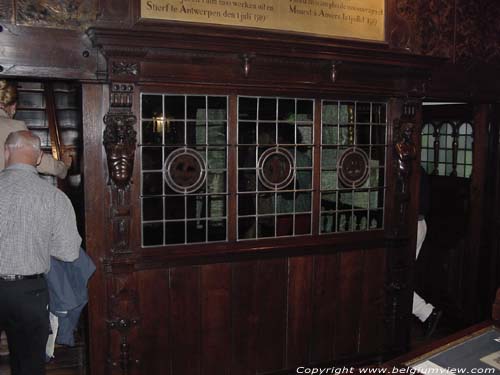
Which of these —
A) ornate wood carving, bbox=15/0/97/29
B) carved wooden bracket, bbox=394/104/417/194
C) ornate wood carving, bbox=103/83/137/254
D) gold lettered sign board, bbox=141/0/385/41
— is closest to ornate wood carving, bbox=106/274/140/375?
ornate wood carving, bbox=103/83/137/254

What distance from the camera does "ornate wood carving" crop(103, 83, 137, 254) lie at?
326 cm

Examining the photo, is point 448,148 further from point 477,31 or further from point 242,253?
point 242,253

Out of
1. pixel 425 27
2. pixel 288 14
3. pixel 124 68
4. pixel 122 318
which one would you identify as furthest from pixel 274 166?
pixel 425 27

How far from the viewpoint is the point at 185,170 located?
3.56 m

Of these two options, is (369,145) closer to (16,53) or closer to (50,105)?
(16,53)

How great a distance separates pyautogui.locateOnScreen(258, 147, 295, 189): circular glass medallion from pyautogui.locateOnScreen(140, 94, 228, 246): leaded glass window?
1.00 ft

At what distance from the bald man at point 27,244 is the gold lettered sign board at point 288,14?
1249mm

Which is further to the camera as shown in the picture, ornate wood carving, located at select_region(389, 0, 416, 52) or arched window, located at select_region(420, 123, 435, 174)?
arched window, located at select_region(420, 123, 435, 174)

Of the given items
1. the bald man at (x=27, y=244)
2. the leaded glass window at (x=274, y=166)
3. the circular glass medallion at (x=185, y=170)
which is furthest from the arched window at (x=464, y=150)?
the bald man at (x=27, y=244)

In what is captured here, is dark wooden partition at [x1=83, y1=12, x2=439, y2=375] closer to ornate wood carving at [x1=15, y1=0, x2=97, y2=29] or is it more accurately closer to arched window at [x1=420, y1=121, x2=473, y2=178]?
ornate wood carving at [x1=15, y1=0, x2=97, y2=29]

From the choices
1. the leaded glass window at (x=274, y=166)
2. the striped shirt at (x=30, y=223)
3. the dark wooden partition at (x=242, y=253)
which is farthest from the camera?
the leaded glass window at (x=274, y=166)

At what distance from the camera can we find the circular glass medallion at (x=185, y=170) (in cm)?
352

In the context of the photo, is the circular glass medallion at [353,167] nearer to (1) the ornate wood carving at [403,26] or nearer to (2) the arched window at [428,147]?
(1) the ornate wood carving at [403,26]

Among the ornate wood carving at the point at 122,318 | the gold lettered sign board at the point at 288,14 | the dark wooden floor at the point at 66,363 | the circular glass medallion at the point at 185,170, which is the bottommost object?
the dark wooden floor at the point at 66,363
